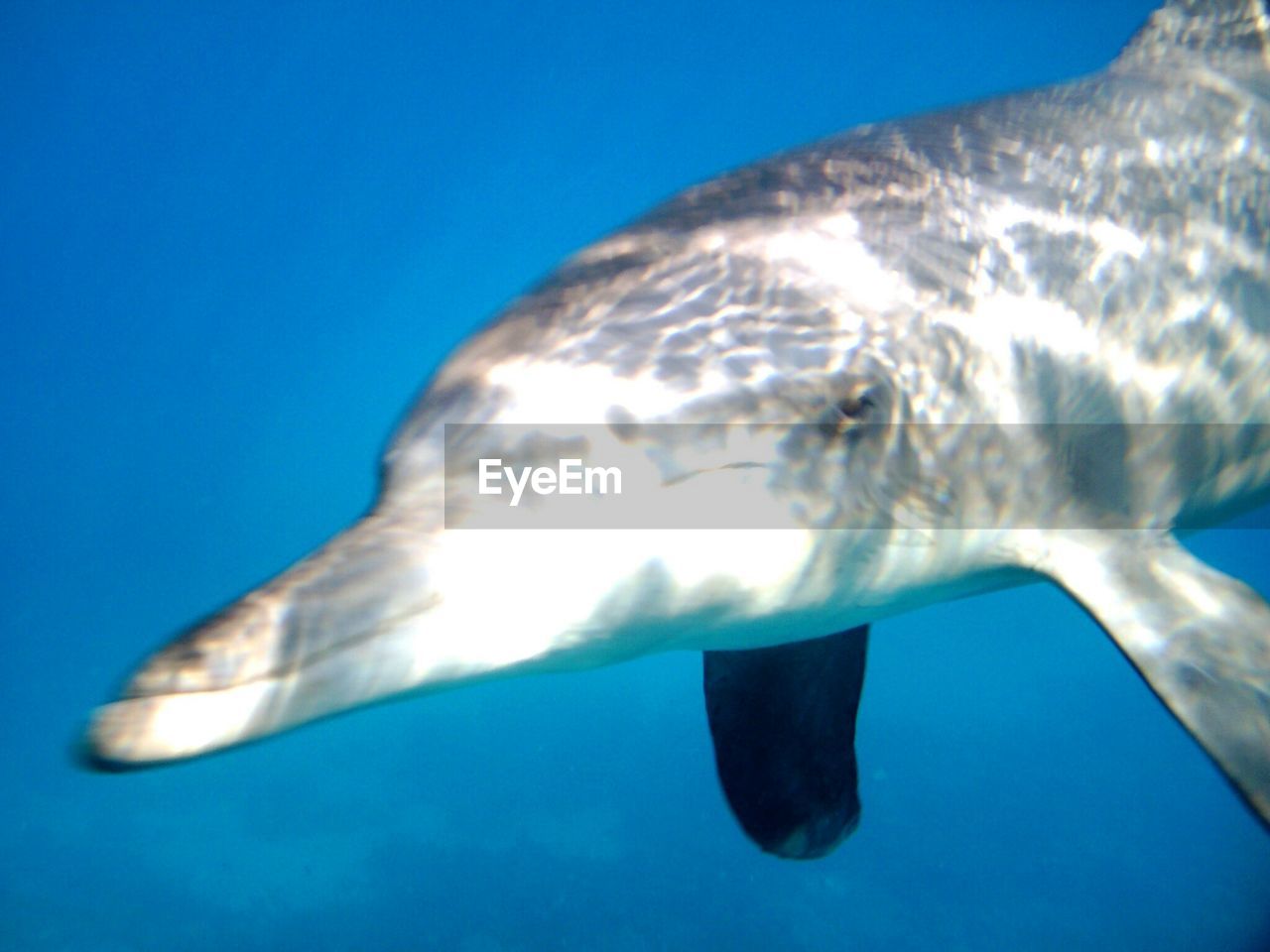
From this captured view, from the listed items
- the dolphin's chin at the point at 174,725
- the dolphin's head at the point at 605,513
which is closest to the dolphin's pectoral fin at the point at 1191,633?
the dolphin's head at the point at 605,513

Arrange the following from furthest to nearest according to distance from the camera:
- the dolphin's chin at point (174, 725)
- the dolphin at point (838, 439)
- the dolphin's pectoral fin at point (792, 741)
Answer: the dolphin's pectoral fin at point (792, 741) → the dolphin at point (838, 439) → the dolphin's chin at point (174, 725)

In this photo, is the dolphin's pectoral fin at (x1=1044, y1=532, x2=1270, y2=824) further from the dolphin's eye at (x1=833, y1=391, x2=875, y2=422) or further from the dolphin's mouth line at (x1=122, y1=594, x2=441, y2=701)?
the dolphin's mouth line at (x1=122, y1=594, x2=441, y2=701)

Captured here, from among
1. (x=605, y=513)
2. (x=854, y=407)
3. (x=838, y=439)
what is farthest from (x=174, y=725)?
(x=854, y=407)

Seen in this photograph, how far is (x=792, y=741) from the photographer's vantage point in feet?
16.2

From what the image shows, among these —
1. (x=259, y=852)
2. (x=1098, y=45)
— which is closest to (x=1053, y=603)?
(x=1098, y=45)

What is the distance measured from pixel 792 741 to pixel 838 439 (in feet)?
7.80

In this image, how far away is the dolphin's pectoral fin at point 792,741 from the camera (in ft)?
16.1

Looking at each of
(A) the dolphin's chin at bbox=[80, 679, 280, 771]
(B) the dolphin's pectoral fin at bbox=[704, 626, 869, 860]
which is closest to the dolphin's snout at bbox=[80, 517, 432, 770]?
(A) the dolphin's chin at bbox=[80, 679, 280, 771]

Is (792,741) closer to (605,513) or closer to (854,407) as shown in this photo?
(854,407)

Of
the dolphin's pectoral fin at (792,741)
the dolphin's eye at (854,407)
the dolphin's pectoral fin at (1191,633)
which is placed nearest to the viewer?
the dolphin's pectoral fin at (1191,633)

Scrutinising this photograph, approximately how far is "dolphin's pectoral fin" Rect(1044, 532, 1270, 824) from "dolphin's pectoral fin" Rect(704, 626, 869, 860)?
1.63m

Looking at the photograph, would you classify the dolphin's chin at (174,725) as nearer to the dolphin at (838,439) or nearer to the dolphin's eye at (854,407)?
the dolphin at (838,439)

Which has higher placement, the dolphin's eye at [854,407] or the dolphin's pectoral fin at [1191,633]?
the dolphin's eye at [854,407]

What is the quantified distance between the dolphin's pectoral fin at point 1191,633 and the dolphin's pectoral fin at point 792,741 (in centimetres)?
163
